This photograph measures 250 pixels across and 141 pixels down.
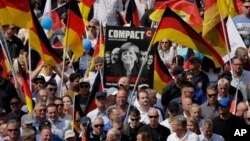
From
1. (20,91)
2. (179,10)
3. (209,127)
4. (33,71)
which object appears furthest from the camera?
(179,10)

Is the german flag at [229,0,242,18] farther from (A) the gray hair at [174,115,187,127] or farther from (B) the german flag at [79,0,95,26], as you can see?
(A) the gray hair at [174,115,187,127]

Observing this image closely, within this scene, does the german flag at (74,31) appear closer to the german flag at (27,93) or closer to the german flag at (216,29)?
the german flag at (27,93)

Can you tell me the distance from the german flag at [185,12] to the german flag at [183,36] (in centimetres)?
388

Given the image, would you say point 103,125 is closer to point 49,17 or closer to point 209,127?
point 209,127

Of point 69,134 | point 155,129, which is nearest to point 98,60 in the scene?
point 155,129

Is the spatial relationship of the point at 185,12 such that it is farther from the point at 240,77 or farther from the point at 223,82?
the point at 223,82

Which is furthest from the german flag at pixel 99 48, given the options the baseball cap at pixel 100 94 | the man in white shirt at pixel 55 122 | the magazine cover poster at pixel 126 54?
the man in white shirt at pixel 55 122

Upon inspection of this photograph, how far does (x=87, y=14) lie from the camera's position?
106 ft

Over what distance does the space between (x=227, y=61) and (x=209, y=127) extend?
3.55 metres

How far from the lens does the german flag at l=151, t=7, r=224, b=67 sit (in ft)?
83.4

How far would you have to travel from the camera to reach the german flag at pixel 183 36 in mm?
25422

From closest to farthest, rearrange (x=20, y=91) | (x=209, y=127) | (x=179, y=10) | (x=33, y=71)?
(x=209, y=127) < (x=20, y=91) < (x=33, y=71) < (x=179, y=10)

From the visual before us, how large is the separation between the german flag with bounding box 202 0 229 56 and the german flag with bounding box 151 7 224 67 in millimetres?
1112

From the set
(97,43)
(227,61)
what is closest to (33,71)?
(97,43)
